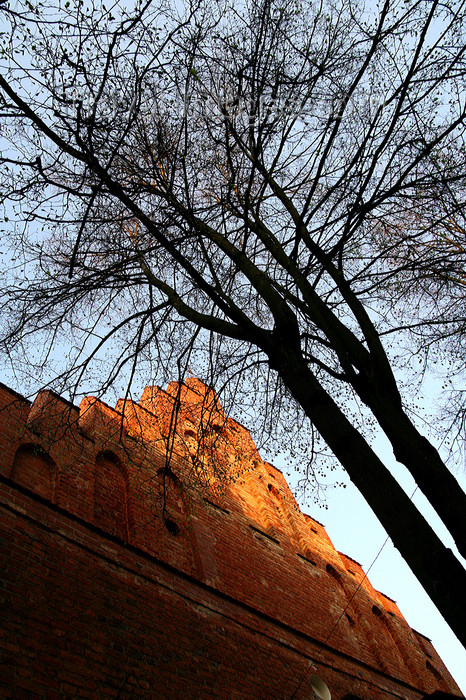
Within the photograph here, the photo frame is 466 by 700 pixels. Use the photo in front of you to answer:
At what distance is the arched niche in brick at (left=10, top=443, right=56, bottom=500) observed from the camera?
596cm

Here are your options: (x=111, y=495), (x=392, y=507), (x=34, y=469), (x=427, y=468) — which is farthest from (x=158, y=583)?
(x=427, y=468)

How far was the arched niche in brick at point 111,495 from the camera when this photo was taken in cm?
625

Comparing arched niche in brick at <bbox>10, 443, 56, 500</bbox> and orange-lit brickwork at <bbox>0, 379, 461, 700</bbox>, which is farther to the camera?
arched niche in brick at <bbox>10, 443, 56, 500</bbox>

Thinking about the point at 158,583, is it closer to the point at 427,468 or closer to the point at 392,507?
the point at 392,507

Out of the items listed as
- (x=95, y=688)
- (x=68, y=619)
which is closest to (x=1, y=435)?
(x=68, y=619)

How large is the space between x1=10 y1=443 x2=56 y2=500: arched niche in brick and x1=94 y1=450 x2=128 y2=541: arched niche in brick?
0.60 meters

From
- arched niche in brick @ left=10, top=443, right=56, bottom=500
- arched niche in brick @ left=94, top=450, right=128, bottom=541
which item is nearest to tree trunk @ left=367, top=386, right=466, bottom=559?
arched niche in brick @ left=94, top=450, right=128, bottom=541

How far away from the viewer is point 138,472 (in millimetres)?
7402

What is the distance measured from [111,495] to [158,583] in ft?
4.97

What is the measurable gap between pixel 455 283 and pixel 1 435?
634 cm

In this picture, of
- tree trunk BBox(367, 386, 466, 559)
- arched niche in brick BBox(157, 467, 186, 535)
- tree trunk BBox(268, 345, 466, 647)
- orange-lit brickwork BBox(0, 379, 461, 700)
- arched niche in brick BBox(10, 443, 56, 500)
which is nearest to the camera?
tree trunk BBox(268, 345, 466, 647)

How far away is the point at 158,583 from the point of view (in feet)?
18.2

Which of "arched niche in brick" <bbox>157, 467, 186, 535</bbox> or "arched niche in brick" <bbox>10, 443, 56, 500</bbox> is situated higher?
"arched niche in brick" <bbox>157, 467, 186, 535</bbox>

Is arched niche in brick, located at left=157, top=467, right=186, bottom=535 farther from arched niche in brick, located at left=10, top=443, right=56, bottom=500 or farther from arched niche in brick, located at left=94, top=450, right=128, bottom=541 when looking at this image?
arched niche in brick, located at left=10, top=443, right=56, bottom=500
